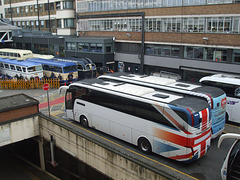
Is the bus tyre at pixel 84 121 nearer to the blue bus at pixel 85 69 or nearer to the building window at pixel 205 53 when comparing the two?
the blue bus at pixel 85 69

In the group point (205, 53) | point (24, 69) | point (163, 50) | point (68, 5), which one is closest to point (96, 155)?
point (205, 53)

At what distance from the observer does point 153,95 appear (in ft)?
42.4

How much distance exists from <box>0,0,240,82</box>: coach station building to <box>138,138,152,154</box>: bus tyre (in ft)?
51.9

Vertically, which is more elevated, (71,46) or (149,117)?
(71,46)

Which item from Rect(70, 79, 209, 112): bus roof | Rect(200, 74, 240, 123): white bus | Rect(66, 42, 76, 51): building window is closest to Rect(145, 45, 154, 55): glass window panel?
Rect(66, 42, 76, 51): building window

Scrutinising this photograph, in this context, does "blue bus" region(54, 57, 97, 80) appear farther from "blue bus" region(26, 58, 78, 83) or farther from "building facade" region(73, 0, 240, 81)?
"building facade" region(73, 0, 240, 81)

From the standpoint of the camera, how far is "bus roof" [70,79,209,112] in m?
11.6

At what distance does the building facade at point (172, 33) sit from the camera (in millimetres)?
24856

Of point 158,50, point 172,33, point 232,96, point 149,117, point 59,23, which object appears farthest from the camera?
point 59,23

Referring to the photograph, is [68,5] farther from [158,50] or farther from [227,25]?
[227,25]

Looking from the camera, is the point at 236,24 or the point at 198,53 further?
the point at 198,53

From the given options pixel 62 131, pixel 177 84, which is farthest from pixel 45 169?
pixel 177 84

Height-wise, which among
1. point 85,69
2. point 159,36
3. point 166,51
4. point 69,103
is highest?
point 159,36

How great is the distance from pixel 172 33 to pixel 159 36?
73.7 inches
